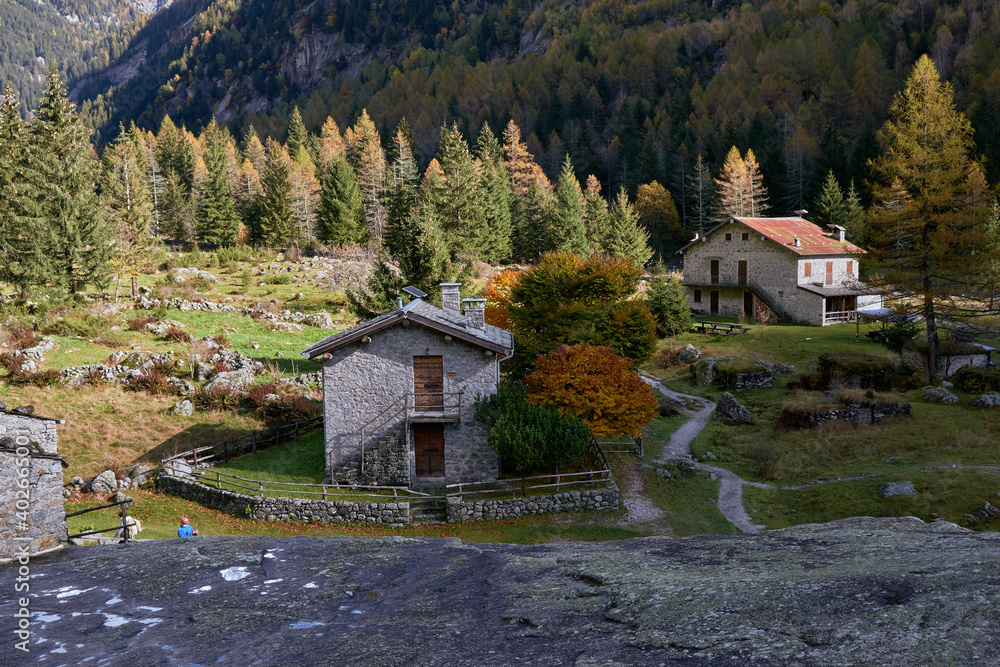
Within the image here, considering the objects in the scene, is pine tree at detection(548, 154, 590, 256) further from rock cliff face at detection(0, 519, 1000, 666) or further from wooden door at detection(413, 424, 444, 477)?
rock cliff face at detection(0, 519, 1000, 666)

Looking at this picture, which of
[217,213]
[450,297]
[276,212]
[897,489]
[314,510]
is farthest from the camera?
[217,213]

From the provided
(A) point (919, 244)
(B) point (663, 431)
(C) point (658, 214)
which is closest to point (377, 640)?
(B) point (663, 431)

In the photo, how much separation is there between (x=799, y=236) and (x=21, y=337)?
55.8 meters

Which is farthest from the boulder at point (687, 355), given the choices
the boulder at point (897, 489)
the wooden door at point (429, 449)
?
the wooden door at point (429, 449)

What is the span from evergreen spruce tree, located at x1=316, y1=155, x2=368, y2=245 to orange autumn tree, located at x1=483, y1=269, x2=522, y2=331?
132 feet

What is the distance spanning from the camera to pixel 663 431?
32.1 meters

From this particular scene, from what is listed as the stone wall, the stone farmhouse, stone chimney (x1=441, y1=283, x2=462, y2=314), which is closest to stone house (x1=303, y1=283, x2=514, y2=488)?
the stone wall

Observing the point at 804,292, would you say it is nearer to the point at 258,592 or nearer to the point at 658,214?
the point at 658,214

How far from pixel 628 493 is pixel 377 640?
1917cm

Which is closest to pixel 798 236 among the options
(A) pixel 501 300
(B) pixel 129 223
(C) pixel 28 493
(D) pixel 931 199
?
(D) pixel 931 199

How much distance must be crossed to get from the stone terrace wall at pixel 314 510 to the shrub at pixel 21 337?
71.1ft

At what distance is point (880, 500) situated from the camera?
21.6m

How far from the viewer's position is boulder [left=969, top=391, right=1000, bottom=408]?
30.6 m

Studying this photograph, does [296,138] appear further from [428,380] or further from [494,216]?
[428,380]
